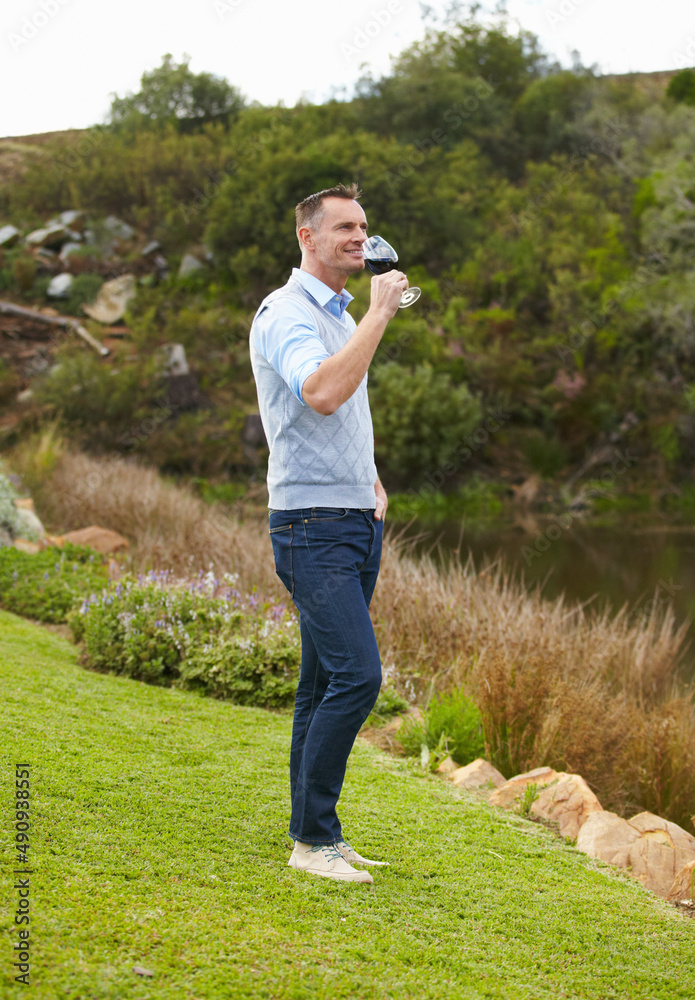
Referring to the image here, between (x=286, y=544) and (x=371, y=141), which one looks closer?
(x=286, y=544)

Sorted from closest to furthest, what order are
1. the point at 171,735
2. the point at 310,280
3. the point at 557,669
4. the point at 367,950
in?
the point at 367,950 < the point at 310,280 < the point at 171,735 < the point at 557,669

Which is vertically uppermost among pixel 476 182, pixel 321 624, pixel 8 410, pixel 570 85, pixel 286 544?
pixel 570 85

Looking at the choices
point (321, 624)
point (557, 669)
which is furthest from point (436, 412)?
point (321, 624)

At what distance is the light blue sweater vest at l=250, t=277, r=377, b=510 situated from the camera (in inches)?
84.3

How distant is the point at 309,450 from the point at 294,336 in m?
0.28

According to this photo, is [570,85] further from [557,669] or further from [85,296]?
[557,669]

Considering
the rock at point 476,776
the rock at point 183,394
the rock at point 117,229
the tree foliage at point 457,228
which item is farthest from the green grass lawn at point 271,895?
the rock at point 117,229

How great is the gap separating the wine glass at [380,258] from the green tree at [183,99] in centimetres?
3138

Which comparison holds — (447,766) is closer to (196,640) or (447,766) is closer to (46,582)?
(196,640)

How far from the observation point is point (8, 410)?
18.7m

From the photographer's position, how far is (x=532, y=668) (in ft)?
14.3

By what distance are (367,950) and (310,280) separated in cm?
161

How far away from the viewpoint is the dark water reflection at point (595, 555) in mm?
9455

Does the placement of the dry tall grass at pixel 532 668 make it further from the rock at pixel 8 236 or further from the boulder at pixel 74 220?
the boulder at pixel 74 220
